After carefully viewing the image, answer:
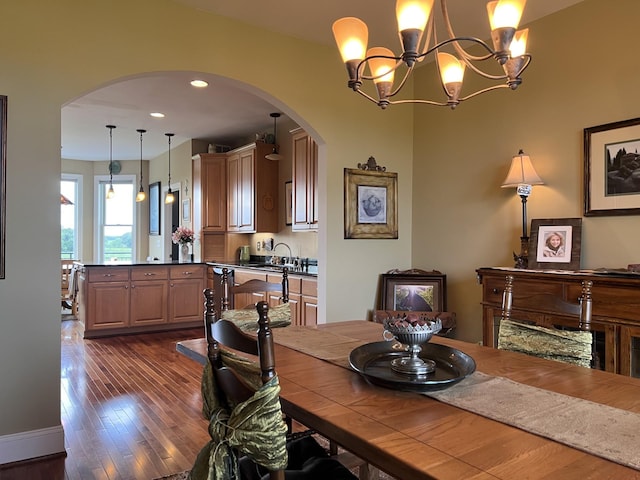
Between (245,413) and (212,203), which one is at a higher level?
(212,203)

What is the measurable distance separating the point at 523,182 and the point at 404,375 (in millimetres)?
2228

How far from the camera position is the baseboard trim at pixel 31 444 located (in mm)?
2557

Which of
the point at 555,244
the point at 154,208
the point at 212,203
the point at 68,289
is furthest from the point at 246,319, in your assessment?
→ the point at 154,208

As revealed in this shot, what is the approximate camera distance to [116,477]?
238cm

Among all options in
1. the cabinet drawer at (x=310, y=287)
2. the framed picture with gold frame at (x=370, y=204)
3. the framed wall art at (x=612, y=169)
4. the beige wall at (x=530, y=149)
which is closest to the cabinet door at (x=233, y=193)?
the cabinet drawer at (x=310, y=287)

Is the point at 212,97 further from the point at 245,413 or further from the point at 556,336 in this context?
the point at 245,413

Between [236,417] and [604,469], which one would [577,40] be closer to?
[604,469]

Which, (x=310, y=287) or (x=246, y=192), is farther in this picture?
(x=246, y=192)

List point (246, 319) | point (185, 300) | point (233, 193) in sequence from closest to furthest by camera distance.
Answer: point (246, 319) → point (185, 300) → point (233, 193)

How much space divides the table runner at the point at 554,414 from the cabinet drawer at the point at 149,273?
16.9 feet

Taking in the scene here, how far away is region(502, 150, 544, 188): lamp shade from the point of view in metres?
3.24

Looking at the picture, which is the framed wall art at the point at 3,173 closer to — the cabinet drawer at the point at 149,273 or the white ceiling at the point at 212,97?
the white ceiling at the point at 212,97

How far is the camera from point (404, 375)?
153 centimetres

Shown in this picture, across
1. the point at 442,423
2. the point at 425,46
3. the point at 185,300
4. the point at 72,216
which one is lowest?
the point at 185,300
